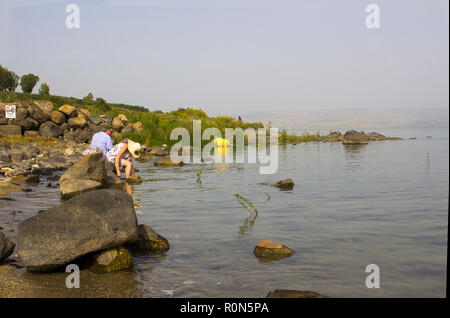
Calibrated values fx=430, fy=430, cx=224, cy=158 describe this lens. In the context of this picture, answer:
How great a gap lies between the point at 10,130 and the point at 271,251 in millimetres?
25740

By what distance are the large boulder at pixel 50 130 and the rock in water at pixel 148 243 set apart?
25.1 meters

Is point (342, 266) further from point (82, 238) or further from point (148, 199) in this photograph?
point (148, 199)

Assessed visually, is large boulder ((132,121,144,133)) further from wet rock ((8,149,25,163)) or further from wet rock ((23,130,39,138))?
wet rock ((8,149,25,163))

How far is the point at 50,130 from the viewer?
29625 millimetres

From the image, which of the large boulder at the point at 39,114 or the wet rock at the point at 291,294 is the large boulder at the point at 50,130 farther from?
the wet rock at the point at 291,294

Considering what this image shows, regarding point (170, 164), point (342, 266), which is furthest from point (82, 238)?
point (170, 164)

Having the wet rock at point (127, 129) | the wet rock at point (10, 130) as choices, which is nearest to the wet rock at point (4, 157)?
the wet rock at point (10, 130)

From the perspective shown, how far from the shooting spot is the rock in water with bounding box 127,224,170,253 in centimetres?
675

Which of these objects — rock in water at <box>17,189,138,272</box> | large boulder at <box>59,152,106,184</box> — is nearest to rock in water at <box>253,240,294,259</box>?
rock in water at <box>17,189,138,272</box>

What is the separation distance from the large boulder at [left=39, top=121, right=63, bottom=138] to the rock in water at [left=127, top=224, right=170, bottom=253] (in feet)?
82.2

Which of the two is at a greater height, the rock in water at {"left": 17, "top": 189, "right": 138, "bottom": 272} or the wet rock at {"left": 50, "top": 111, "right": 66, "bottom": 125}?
the wet rock at {"left": 50, "top": 111, "right": 66, "bottom": 125}

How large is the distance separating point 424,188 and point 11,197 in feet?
37.4

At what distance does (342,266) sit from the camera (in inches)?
236
